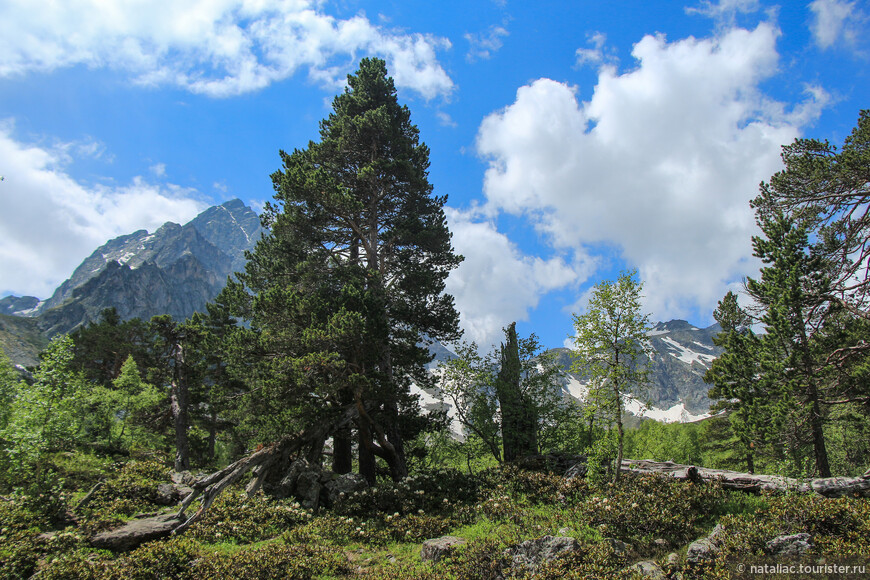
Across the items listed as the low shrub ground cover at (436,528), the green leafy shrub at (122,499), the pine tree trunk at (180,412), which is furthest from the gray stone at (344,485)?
the pine tree trunk at (180,412)

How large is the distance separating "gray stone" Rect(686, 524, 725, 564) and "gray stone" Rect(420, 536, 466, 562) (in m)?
5.17

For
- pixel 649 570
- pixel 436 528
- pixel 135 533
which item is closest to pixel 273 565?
pixel 436 528

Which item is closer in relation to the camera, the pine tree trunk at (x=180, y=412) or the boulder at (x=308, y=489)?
the boulder at (x=308, y=489)

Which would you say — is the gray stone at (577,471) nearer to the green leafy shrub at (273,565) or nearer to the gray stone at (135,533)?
the green leafy shrub at (273,565)

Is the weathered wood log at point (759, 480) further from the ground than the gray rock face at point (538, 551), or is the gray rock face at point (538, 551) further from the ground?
the weathered wood log at point (759, 480)

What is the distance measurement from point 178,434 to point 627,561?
25739 millimetres

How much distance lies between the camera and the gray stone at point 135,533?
37.4 feet

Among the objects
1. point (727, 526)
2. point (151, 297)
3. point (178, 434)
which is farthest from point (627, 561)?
point (151, 297)

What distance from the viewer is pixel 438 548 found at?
9.91 m

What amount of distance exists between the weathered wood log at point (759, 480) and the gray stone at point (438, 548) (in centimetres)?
683

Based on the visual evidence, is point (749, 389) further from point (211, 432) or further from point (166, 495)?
point (211, 432)

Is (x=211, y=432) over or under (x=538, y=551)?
over

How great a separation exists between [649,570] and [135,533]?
13826mm

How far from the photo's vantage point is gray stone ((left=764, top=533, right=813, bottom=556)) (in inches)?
268
